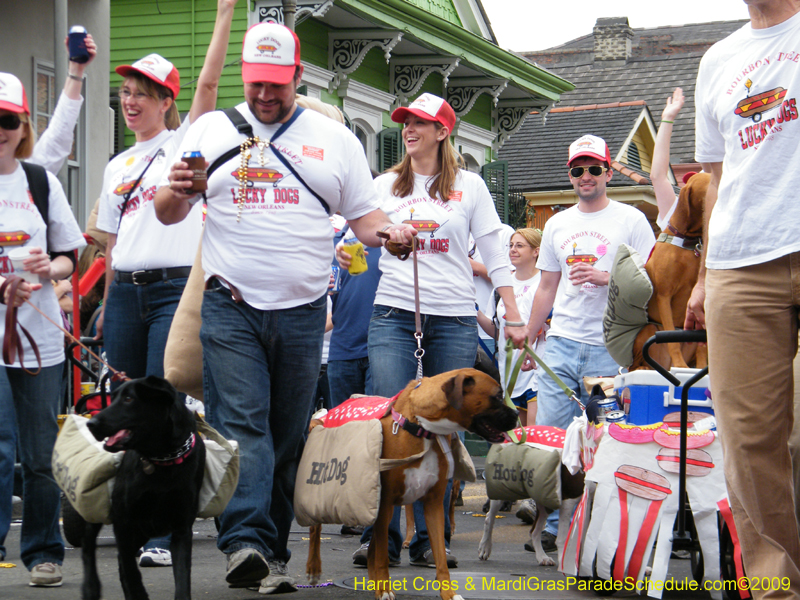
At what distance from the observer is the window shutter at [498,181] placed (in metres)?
22.8

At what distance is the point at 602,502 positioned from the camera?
17.4 ft

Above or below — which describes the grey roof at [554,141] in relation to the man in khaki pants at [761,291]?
above

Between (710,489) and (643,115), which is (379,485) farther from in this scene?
Result: (643,115)

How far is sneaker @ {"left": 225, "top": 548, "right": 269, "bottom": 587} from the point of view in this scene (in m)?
4.70

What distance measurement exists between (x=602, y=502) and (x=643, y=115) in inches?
1197

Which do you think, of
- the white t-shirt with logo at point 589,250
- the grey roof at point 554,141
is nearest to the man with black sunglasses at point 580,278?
the white t-shirt with logo at point 589,250

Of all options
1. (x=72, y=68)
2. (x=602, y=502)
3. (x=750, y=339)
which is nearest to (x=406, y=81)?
(x=72, y=68)

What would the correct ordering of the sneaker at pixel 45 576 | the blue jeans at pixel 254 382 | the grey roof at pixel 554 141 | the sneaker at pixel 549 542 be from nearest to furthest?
the blue jeans at pixel 254 382
the sneaker at pixel 45 576
the sneaker at pixel 549 542
the grey roof at pixel 554 141

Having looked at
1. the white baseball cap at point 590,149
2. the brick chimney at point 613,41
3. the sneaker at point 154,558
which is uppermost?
the brick chimney at point 613,41

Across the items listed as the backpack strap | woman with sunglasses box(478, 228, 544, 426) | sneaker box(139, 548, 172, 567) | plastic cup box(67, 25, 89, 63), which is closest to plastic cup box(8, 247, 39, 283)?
the backpack strap

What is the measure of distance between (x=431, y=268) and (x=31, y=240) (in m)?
2.12

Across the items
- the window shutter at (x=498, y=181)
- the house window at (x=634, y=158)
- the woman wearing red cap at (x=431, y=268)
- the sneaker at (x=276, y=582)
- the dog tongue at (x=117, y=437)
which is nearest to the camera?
the dog tongue at (x=117, y=437)

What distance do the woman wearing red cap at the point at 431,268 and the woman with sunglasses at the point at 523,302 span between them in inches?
116

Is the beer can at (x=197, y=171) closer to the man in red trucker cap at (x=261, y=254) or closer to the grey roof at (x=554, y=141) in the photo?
the man in red trucker cap at (x=261, y=254)
